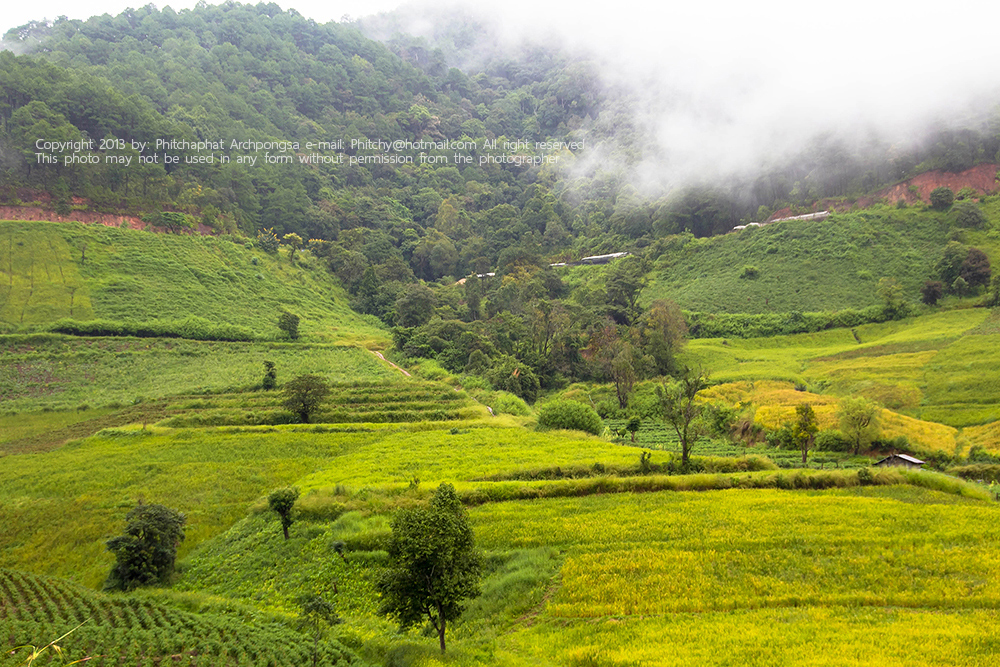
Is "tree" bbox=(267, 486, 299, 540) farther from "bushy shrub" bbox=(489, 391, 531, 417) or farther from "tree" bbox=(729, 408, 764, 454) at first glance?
"tree" bbox=(729, 408, 764, 454)

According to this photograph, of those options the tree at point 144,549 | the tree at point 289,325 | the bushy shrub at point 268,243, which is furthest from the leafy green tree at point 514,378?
the bushy shrub at point 268,243

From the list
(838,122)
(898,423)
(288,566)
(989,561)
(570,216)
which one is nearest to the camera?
(989,561)

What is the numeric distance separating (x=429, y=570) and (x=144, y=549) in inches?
573

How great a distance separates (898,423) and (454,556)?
33.8m

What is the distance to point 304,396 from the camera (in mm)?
44812

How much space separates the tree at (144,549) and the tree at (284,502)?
399 centimetres

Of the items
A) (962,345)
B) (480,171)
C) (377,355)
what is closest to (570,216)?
(480,171)

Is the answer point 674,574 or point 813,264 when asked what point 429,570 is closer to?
point 674,574

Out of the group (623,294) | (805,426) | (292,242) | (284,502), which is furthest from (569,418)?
(292,242)

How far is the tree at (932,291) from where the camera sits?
68188 mm

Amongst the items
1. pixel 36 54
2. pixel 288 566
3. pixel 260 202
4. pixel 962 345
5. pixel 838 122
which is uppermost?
pixel 36 54

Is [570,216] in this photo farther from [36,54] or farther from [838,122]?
[36,54]

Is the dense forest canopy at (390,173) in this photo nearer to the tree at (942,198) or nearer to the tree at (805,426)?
the tree at (942,198)

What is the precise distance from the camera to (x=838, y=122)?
353 feet
